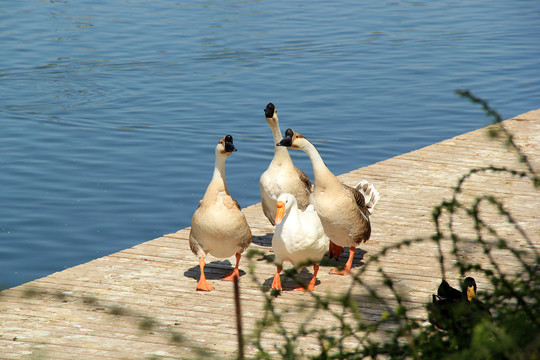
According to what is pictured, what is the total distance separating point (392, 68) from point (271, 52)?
11.9 ft

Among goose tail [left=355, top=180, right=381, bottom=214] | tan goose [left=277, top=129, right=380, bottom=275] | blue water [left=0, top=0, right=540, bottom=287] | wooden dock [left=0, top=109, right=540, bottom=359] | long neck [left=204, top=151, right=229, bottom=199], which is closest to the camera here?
wooden dock [left=0, top=109, right=540, bottom=359]

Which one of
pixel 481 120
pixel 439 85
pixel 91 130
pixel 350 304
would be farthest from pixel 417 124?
pixel 350 304

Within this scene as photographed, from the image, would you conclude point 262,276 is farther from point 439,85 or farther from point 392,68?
point 392,68

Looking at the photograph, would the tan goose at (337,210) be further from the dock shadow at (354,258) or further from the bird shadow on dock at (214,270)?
the bird shadow on dock at (214,270)

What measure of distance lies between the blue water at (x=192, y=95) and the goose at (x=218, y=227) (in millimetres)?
3084

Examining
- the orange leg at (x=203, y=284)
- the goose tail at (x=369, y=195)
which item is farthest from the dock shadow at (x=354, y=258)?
the orange leg at (x=203, y=284)

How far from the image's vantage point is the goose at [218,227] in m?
6.66

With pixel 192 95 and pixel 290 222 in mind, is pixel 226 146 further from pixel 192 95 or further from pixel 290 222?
pixel 192 95

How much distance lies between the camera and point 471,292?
16.6 feet

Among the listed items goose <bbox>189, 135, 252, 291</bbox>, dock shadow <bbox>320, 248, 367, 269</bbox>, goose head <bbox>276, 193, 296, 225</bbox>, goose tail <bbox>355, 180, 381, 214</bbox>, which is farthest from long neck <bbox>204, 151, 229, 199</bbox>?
goose tail <bbox>355, 180, 381, 214</bbox>

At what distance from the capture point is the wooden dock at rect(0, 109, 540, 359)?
18.3 ft

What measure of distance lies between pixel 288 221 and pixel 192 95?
37.5ft

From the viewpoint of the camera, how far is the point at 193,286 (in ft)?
22.4

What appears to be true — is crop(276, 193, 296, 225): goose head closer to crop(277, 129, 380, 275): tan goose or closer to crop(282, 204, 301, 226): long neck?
crop(282, 204, 301, 226): long neck
